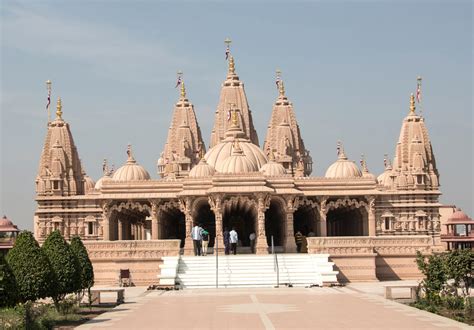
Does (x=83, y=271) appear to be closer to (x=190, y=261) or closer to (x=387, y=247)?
(x=190, y=261)

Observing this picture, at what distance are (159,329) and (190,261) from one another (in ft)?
59.0

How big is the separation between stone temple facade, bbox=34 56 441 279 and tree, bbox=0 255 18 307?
19093 millimetres

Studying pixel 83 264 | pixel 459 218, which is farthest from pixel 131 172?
pixel 83 264

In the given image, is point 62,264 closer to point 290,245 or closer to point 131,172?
point 290,245

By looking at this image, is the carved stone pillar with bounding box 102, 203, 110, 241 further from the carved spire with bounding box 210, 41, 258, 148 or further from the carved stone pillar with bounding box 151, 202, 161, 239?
the carved spire with bounding box 210, 41, 258, 148

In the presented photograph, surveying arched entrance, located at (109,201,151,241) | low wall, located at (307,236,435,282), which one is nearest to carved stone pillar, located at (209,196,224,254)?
low wall, located at (307,236,435,282)

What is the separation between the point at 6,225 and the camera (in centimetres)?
7219

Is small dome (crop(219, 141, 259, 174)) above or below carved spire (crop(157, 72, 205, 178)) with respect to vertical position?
below

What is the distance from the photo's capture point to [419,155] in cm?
5750

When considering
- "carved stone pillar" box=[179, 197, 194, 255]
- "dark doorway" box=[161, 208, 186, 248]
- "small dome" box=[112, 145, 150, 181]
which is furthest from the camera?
"small dome" box=[112, 145, 150, 181]

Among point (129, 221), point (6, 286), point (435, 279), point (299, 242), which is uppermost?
point (129, 221)

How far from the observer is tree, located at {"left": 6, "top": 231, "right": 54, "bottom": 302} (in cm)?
2150

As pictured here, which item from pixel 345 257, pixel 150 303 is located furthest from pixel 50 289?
pixel 345 257

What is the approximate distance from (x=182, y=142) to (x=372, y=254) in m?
25.3
